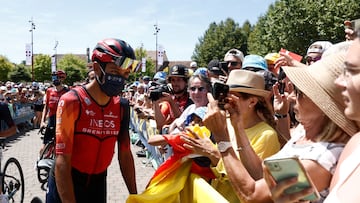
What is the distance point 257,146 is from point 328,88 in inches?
37.8

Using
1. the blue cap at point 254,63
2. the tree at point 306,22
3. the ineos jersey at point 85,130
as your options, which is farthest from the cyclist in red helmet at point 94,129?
the tree at point 306,22

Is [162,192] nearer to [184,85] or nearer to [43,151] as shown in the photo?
[184,85]

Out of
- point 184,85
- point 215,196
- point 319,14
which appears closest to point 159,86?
point 184,85

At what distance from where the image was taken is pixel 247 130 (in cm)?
270

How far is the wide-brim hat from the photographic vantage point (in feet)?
8.90

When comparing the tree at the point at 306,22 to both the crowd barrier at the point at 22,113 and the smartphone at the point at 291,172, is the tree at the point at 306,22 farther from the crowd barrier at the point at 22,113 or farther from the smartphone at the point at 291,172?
the smartphone at the point at 291,172

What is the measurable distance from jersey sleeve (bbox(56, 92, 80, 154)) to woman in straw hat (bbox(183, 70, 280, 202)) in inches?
30.9

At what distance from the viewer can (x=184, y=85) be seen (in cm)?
530

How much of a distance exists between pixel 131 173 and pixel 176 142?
19.4 inches

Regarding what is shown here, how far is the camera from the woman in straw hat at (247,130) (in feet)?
7.41

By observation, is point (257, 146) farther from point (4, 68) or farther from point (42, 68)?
point (42, 68)

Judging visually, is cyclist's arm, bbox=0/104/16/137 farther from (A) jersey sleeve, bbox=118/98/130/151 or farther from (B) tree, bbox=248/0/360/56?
(B) tree, bbox=248/0/360/56

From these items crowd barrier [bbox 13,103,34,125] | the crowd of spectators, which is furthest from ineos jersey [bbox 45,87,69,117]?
crowd barrier [bbox 13,103,34,125]

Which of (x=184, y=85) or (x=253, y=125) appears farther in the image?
(x=184, y=85)
